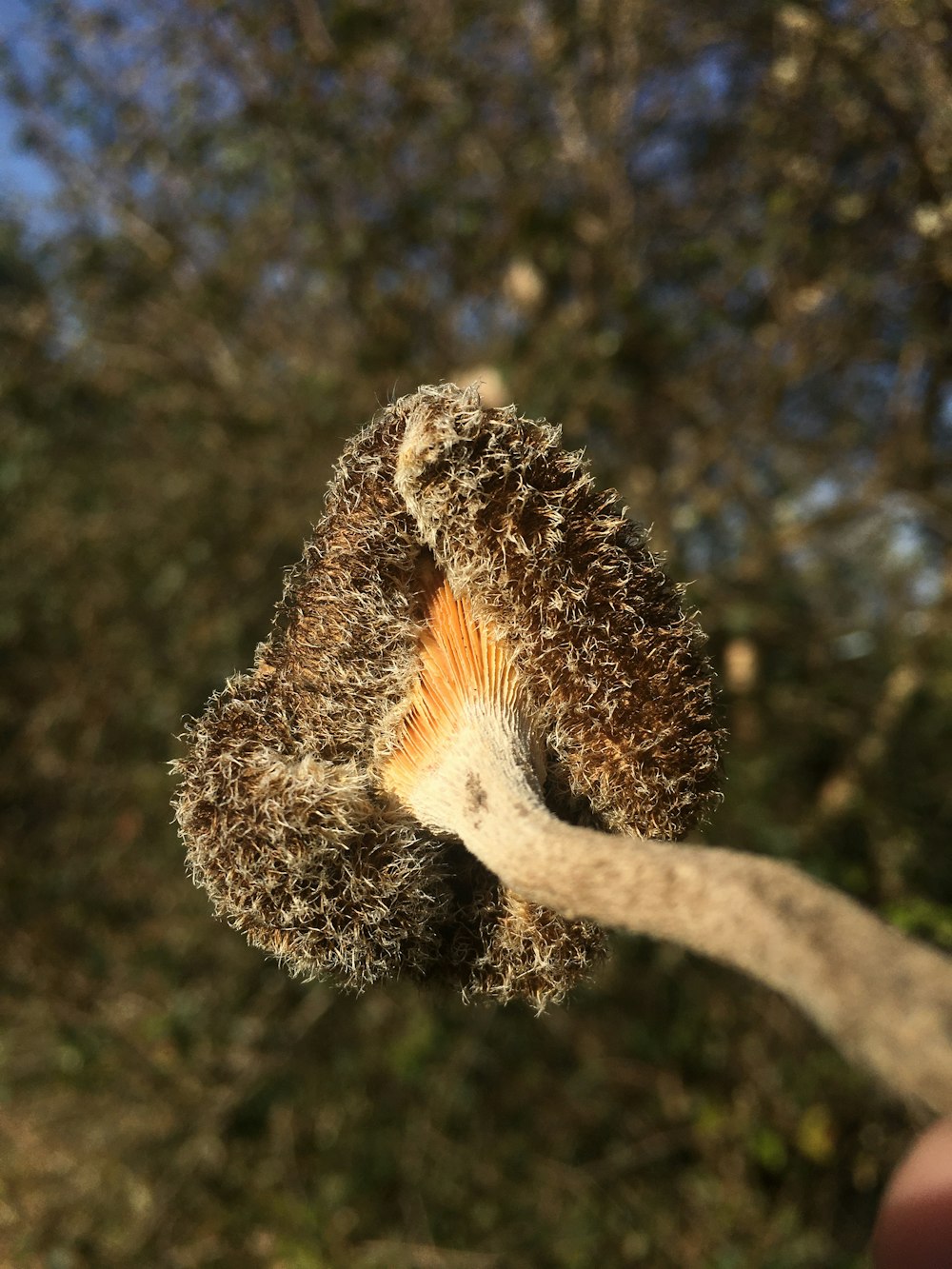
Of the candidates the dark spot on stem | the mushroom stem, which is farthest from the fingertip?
the dark spot on stem

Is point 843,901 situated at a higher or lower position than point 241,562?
lower

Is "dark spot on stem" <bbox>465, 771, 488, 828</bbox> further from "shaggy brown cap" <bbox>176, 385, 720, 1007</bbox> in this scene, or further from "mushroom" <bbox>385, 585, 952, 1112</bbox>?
"shaggy brown cap" <bbox>176, 385, 720, 1007</bbox>

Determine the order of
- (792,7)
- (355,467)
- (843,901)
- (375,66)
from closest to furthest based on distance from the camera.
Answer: (843,901) → (355,467) → (792,7) → (375,66)

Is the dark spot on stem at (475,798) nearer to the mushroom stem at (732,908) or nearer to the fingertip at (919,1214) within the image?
the mushroom stem at (732,908)

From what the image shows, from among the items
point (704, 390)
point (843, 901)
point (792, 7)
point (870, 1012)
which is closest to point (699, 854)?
point (843, 901)

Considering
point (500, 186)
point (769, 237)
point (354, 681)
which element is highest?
point (500, 186)

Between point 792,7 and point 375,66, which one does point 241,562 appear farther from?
point 792,7

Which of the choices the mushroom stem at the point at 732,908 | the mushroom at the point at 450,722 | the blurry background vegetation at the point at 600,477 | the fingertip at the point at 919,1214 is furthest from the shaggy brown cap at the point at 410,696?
the blurry background vegetation at the point at 600,477
